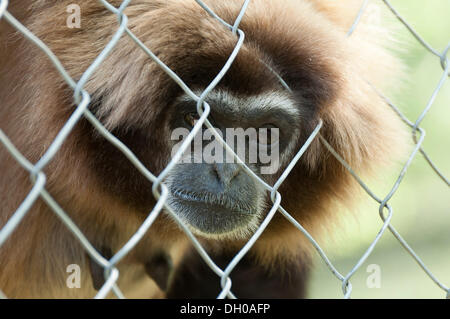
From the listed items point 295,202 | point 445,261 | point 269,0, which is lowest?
point 445,261

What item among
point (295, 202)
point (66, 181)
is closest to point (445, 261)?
point (295, 202)

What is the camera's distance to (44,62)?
2.35 meters

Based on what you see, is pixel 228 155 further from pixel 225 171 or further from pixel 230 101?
pixel 230 101

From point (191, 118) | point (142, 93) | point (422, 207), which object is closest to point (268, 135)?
point (191, 118)

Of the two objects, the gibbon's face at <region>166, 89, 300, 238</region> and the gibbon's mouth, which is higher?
the gibbon's face at <region>166, 89, 300, 238</region>

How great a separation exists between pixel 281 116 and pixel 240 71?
329mm

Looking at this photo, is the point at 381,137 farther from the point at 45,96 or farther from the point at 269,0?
the point at 45,96

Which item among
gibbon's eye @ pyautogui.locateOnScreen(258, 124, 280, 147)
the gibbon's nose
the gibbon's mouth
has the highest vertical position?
gibbon's eye @ pyautogui.locateOnScreen(258, 124, 280, 147)

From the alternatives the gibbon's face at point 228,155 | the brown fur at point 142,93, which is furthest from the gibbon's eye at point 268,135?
the brown fur at point 142,93

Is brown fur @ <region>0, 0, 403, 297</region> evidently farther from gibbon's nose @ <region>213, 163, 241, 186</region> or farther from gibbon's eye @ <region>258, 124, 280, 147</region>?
gibbon's nose @ <region>213, 163, 241, 186</region>

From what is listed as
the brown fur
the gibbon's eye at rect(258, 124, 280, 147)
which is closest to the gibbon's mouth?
the brown fur

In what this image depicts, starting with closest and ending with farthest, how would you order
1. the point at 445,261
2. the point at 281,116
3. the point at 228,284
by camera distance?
1. the point at 228,284
2. the point at 281,116
3. the point at 445,261

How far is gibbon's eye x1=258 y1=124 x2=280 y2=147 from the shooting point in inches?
104

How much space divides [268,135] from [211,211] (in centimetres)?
46
